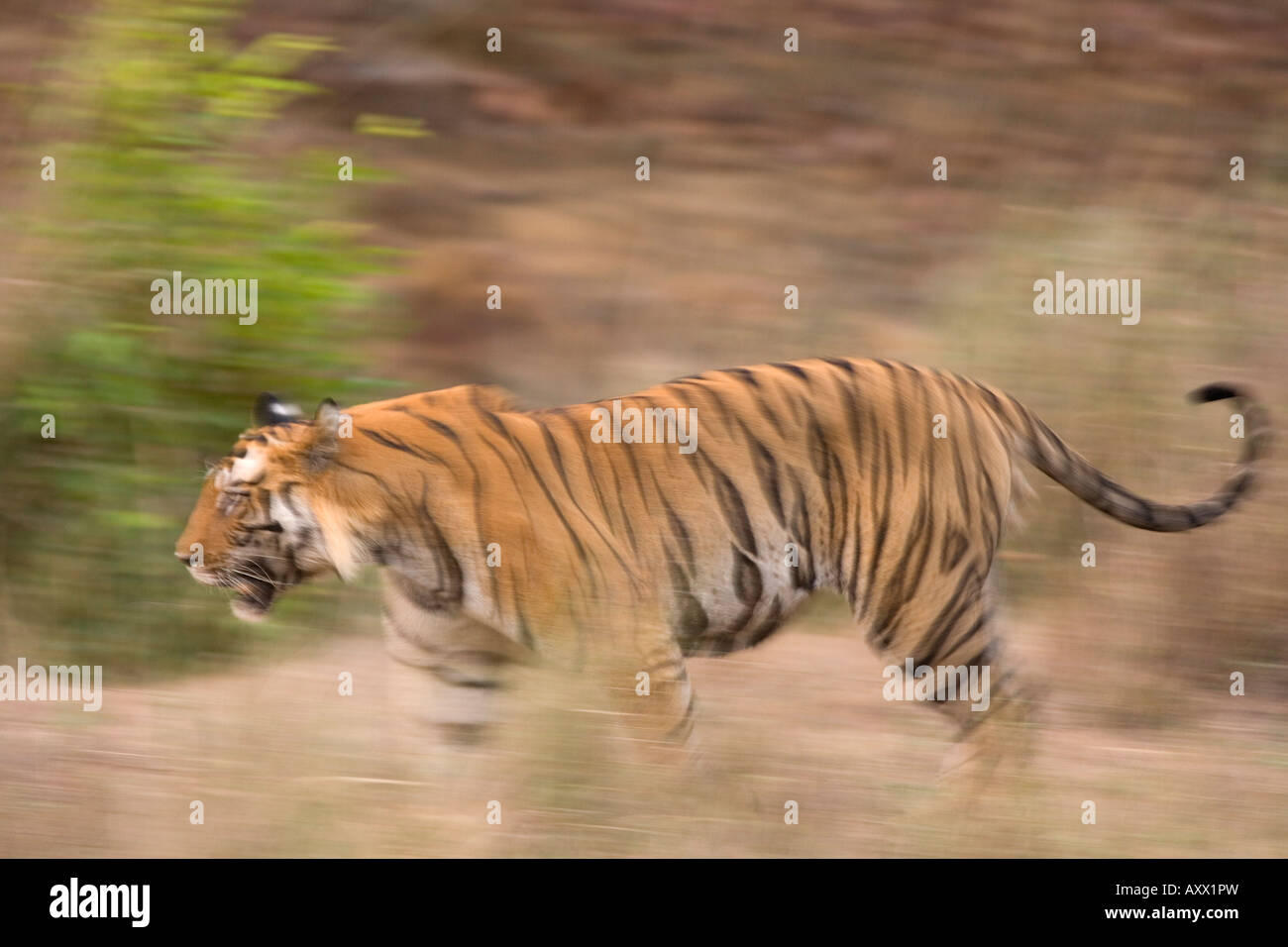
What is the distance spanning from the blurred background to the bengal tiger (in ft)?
0.99

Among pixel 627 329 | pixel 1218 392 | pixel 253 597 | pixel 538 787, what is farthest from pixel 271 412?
pixel 627 329

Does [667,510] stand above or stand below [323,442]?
below

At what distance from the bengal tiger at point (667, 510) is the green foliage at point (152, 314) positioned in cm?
98

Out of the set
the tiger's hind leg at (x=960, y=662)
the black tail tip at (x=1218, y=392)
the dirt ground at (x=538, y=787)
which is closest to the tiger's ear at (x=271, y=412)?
the dirt ground at (x=538, y=787)

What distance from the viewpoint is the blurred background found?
139 inches

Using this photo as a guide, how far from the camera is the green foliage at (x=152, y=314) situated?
4789 mm

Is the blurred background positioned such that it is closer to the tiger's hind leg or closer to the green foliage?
the green foliage

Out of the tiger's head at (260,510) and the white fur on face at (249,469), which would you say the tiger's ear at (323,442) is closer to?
the tiger's head at (260,510)

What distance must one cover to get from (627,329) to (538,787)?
456cm

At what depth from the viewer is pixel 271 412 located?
396cm

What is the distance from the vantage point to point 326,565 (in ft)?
12.6

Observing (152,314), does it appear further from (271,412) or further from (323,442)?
(323,442)

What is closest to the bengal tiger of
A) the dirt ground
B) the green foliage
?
the dirt ground
